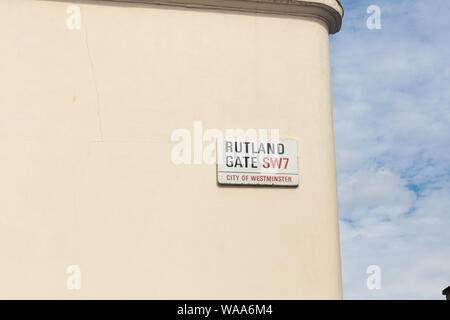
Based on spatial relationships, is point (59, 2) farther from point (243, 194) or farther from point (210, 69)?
point (243, 194)

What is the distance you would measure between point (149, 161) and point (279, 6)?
243 cm

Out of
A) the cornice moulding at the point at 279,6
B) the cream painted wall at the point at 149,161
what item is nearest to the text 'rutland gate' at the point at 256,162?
the cream painted wall at the point at 149,161

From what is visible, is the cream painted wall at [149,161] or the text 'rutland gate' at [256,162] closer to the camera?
the cream painted wall at [149,161]

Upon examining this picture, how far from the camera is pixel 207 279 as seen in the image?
633 cm

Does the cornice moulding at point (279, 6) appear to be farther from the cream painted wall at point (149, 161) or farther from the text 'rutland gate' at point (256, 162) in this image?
the text 'rutland gate' at point (256, 162)

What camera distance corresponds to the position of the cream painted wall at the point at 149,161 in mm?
6188

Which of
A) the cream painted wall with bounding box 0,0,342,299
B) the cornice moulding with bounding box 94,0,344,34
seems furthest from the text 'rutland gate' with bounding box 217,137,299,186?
the cornice moulding with bounding box 94,0,344,34

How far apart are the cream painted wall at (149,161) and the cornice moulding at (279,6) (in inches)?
4.1

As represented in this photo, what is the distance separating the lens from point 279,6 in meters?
7.13

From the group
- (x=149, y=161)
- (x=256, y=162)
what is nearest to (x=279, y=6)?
(x=256, y=162)

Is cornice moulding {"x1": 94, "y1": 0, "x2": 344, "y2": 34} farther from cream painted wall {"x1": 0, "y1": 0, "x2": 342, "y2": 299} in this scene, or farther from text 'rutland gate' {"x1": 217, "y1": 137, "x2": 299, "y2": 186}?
text 'rutland gate' {"x1": 217, "y1": 137, "x2": 299, "y2": 186}
